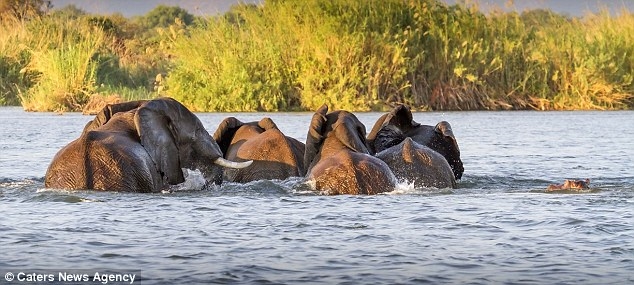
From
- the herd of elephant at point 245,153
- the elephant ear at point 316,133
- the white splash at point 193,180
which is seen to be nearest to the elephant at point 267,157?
the herd of elephant at point 245,153

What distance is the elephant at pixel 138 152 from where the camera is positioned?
10.4 metres

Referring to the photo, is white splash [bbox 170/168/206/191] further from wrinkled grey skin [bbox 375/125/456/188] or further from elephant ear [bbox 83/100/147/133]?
wrinkled grey skin [bbox 375/125/456/188]

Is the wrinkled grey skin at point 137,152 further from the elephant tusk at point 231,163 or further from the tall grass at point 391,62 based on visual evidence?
the tall grass at point 391,62

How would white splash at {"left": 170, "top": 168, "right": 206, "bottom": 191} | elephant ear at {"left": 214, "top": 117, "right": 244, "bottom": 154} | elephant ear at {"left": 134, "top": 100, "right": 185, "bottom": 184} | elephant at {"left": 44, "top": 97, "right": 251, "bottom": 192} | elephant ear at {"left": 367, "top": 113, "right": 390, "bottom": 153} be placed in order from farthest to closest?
1. elephant ear at {"left": 214, "top": 117, "right": 244, "bottom": 154}
2. elephant ear at {"left": 367, "top": 113, "right": 390, "bottom": 153}
3. white splash at {"left": 170, "top": 168, "right": 206, "bottom": 191}
4. elephant ear at {"left": 134, "top": 100, "right": 185, "bottom": 184}
5. elephant at {"left": 44, "top": 97, "right": 251, "bottom": 192}

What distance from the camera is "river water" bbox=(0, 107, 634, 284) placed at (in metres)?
7.21

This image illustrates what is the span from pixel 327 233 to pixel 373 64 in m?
23.2

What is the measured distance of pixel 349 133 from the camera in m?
11.4

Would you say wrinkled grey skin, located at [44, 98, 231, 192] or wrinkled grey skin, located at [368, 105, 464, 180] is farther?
wrinkled grey skin, located at [368, 105, 464, 180]

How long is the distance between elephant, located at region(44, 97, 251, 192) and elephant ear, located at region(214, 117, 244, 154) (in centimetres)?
88

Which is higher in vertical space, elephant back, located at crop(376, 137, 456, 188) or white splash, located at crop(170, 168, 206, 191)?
elephant back, located at crop(376, 137, 456, 188)

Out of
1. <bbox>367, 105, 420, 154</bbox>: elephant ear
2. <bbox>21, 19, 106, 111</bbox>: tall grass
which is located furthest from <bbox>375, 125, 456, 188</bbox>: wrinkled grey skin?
<bbox>21, 19, 106, 111</bbox>: tall grass

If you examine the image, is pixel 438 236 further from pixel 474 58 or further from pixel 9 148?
pixel 474 58

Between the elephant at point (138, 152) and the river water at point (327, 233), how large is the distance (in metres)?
0.16

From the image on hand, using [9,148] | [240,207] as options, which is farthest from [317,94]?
[240,207]
